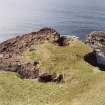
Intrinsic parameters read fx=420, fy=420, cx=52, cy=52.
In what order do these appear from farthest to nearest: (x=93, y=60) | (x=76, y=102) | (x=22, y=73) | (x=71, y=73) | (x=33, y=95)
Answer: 1. (x=93, y=60)
2. (x=22, y=73)
3. (x=71, y=73)
4. (x=33, y=95)
5. (x=76, y=102)

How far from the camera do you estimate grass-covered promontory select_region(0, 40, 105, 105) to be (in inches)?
2169

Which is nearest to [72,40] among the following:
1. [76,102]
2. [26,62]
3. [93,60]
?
[93,60]

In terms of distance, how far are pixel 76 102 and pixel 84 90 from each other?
11.5 ft

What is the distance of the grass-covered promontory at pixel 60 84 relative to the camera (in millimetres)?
55094

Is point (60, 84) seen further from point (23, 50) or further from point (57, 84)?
point (23, 50)

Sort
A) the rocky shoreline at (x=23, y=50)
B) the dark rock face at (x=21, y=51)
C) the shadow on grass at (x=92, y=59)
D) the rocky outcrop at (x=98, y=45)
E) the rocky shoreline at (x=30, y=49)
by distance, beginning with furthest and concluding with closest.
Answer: the rocky outcrop at (x=98, y=45)
the shadow on grass at (x=92, y=59)
the dark rock face at (x=21, y=51)
the rocky shoreline at (x=23, y=50)
the rocky shoreline at (x=30, y=49)

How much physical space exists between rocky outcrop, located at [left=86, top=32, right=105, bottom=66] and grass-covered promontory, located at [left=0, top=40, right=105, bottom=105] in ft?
8.55

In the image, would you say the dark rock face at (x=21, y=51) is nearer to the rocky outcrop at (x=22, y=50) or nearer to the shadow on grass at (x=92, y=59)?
the rocky outcrop at (x=22, y=50)

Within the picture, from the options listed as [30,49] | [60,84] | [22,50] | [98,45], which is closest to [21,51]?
[22,50]

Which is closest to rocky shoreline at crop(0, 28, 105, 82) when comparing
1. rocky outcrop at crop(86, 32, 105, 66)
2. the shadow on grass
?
rocky outcrop at crop(86, 32, 105, 66)

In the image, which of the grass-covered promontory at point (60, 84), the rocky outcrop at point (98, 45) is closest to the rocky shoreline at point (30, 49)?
the rocky outcrop at point (98, 45)

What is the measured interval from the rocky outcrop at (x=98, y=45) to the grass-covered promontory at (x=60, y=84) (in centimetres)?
261

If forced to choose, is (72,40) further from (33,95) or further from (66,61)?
(33,95)

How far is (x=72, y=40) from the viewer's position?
74.8m
